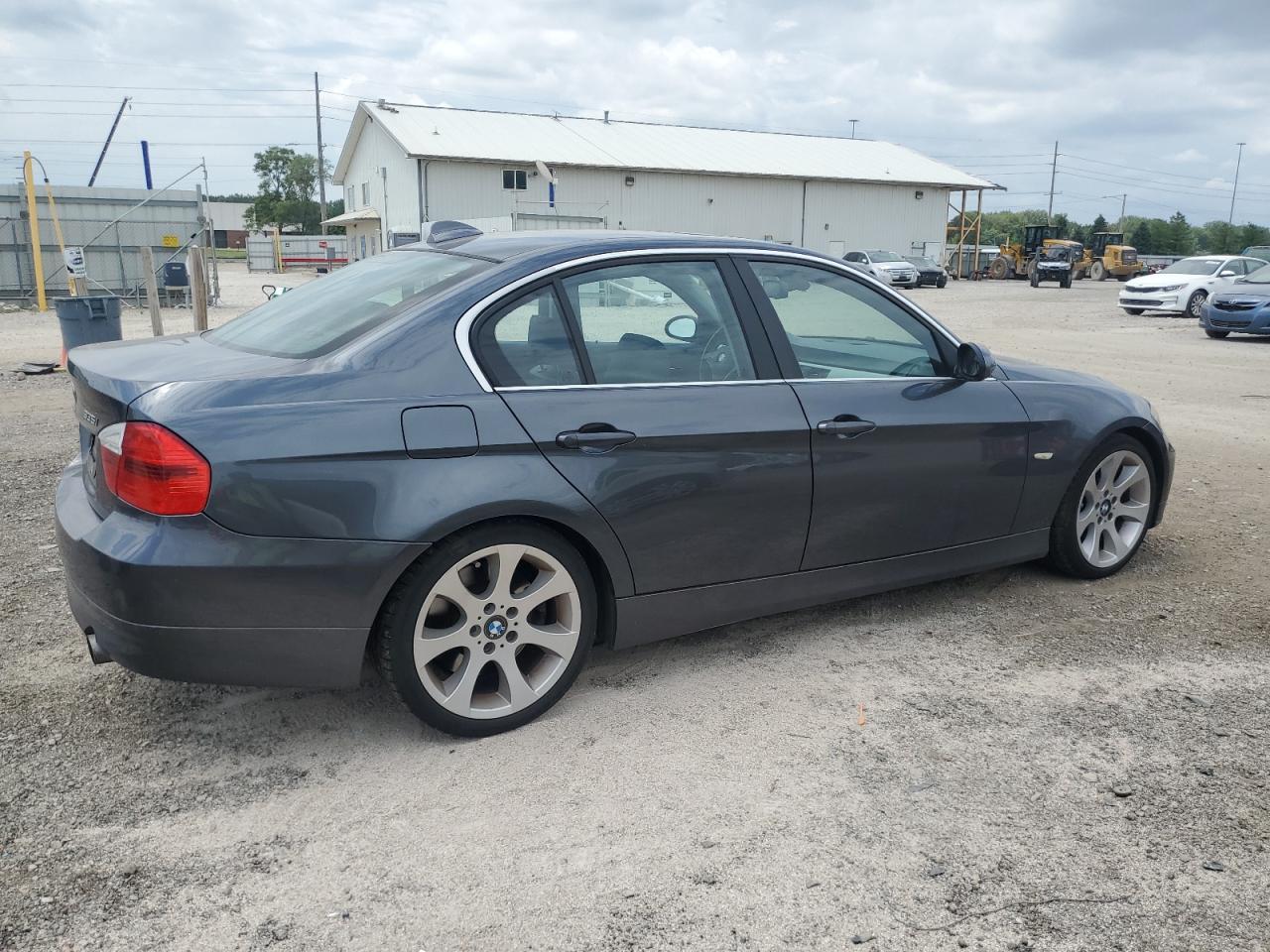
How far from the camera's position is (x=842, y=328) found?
13.6 ft

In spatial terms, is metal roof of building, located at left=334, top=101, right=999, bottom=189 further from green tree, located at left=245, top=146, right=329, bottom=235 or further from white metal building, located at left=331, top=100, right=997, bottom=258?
green tree, located at left=245, top=146, right=329, bottom=235

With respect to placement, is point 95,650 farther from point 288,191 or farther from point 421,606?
point 288,191

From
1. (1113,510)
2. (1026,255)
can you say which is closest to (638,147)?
(1026,255)

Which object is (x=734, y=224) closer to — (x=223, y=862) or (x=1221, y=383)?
(x=1221, y=383)

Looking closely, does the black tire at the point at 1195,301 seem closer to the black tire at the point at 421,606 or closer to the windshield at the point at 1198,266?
the windshield at the point at 1198,266

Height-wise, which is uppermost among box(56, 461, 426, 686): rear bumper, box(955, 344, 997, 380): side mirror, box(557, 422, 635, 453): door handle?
box(955, 344, 997, 380): side mirror

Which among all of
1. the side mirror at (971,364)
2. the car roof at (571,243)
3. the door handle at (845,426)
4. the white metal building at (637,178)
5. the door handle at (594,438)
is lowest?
the door handle at (845,426)

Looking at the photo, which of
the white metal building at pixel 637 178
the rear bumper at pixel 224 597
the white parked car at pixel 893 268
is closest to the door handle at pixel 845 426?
the rear bumper at pixel 224 597

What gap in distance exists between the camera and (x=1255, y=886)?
2643 millimetres

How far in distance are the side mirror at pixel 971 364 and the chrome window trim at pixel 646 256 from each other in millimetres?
51

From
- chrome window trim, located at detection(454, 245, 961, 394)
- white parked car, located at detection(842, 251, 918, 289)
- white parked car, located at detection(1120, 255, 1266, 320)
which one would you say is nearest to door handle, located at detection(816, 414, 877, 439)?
chrome window trim, located at detection(454, 245, 961, 394)

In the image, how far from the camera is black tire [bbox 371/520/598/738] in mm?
3096

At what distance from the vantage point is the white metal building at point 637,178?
141 feet

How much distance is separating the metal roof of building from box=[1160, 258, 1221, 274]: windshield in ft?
81.3
